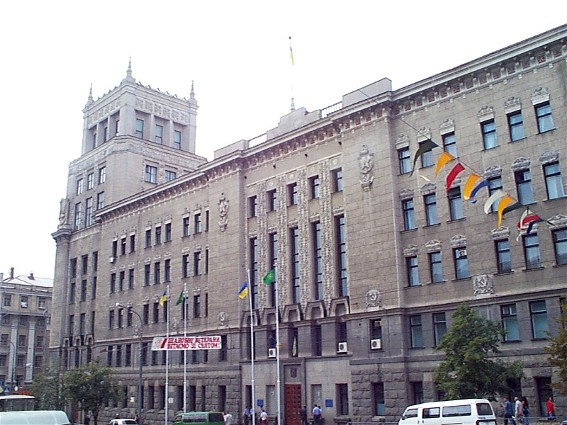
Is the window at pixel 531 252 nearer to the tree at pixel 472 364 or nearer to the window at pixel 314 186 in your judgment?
the tree at pixel 472 364

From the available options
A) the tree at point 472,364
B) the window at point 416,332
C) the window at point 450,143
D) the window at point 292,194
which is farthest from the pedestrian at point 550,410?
the window at point 292,194

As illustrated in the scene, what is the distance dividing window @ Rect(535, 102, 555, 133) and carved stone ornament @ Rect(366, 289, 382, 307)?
13.6 meters

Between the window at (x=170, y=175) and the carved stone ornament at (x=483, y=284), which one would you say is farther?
the window at (x=170, y=175)

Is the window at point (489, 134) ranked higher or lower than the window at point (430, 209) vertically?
higher

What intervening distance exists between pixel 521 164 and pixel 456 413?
597 inches

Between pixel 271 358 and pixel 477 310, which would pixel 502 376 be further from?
pixel 271 358

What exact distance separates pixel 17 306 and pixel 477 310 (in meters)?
93.5

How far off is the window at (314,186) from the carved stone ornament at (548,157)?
1628 cm

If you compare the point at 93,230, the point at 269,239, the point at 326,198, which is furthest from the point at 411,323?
the point at 93,230

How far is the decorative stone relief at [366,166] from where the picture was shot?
42375mm

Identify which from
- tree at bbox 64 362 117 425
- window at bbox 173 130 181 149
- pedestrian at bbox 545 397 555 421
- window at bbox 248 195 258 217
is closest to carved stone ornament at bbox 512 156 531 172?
pedestrian at bbox 545 397 555 421

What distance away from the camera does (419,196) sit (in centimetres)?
4003

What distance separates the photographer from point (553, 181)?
34406mm

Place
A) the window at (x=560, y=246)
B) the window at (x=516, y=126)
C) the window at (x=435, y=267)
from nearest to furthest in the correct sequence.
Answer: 1. the window at (x=560, y=246)
2. the window at (x=516, y=126)
3. the window at (x=435, y=267)
